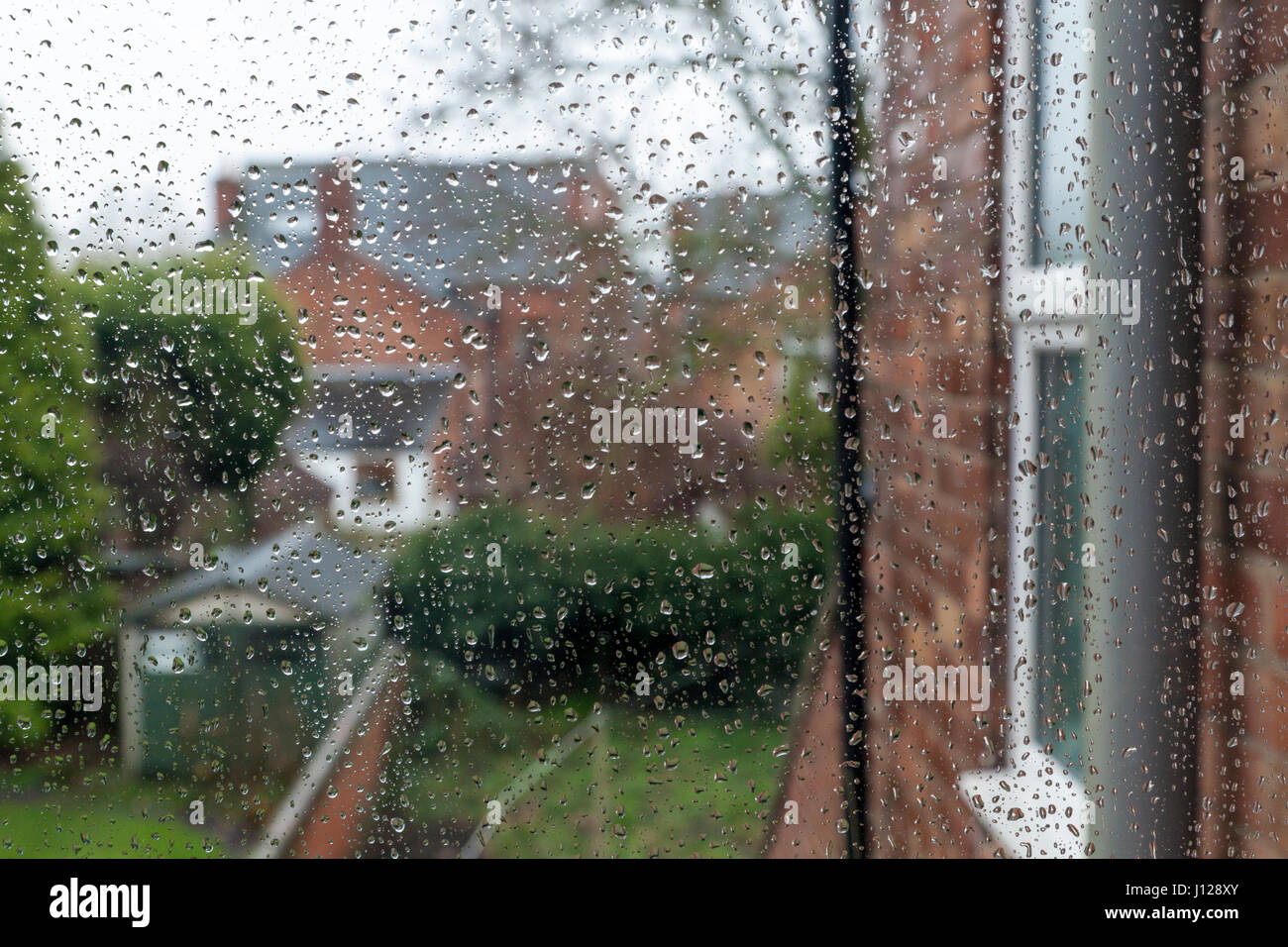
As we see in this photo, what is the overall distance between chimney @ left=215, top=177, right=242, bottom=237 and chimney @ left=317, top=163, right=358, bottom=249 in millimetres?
84

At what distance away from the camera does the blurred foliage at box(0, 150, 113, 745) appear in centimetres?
76

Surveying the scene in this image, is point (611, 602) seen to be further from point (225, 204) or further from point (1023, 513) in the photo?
point (225, 204)

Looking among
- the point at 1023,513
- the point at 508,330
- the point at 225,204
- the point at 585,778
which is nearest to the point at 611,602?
the point at 585,778

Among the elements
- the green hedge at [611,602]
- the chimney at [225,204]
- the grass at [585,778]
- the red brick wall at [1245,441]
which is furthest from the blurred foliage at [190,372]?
the red brick wall at [1245,441]

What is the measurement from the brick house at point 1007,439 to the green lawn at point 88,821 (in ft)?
2.12

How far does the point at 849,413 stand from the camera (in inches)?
31.6

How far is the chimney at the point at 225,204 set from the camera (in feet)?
2.47

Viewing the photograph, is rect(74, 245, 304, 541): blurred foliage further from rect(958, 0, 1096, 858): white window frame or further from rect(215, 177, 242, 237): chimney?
rect(958, 0, 1096, 858): white window frame

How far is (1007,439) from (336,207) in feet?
2.35

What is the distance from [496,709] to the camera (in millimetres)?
803
